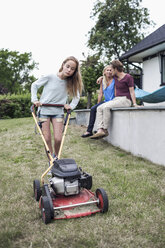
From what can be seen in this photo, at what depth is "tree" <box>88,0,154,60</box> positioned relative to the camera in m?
23.8

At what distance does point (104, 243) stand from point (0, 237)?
85 centimetres

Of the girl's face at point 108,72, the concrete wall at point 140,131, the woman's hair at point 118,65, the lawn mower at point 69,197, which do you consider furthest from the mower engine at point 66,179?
Answer: the girl's face at point 108,72

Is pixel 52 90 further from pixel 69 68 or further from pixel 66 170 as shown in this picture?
pixel 66 170

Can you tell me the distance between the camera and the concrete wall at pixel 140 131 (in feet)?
13.5

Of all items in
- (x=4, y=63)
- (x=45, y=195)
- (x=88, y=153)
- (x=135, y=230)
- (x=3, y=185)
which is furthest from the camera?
(x=4, y=63)

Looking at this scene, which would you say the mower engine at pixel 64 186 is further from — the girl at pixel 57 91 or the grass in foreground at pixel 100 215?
the girl at pixel 57 91

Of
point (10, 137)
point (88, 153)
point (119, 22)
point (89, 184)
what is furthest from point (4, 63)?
point (89, 184)

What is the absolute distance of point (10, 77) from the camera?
37.9 m

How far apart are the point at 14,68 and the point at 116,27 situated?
729 inches

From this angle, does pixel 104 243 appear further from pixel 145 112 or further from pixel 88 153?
pixel 88 153

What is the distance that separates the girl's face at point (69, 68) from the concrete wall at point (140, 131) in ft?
4.92

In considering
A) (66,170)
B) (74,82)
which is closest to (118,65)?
(74,82)

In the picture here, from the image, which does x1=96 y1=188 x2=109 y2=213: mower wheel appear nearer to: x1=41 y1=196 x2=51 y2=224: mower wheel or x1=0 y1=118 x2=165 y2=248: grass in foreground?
x1=0 y1=118 x2=165 y2=248: grass in foreground

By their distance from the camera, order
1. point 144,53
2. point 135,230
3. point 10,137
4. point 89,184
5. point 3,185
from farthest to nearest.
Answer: point 144,53 → point 10,137 → point 3,185 → point 89,184 → point 135,230
